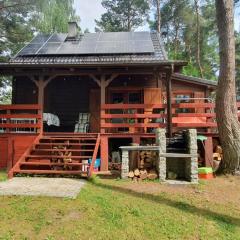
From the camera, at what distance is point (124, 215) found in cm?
522

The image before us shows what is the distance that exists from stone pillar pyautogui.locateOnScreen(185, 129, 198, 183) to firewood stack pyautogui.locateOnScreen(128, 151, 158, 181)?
0.85 meters

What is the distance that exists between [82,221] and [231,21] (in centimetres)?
651

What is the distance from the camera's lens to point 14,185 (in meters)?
6.79

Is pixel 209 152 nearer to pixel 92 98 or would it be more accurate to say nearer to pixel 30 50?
pixel 92 98

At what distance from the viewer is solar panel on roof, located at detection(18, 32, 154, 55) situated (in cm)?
1162

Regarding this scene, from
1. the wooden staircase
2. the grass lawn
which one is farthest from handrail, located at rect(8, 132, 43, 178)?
the grass lawn

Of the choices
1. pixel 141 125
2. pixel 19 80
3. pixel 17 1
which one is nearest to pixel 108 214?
pixel 141 125

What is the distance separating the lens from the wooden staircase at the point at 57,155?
8200 mm

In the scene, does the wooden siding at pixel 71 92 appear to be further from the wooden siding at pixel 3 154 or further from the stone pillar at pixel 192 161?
the stone pillar at pixel 192 161

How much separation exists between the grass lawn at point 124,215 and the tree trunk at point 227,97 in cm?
170

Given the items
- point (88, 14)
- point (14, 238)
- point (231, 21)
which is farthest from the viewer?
point (88, 14)

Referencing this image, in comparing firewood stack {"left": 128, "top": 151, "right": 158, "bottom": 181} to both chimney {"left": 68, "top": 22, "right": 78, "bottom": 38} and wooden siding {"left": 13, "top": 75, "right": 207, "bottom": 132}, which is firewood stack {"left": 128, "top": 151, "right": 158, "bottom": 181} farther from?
chimney {"left": 68, "top": 22, "right": 78, "bottom": 38}

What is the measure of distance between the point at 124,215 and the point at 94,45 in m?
8.95

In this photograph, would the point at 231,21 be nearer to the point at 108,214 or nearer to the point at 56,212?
the point at 108,214
